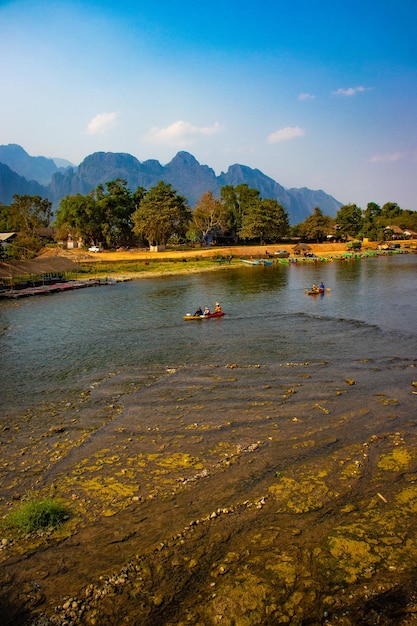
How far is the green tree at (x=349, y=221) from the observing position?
15012 cm

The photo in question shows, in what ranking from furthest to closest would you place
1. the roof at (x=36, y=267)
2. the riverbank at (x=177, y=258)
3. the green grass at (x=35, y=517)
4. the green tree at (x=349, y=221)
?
the green tree at (x=349, y=221)
the riverbank at (x=177, y=258)
the roof at (x=36, y=267)
the green grass at (x=35, y=517)

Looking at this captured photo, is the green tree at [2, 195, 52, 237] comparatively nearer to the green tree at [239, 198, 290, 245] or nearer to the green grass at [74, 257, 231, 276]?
the green grass at [74, 257, 231, 276]

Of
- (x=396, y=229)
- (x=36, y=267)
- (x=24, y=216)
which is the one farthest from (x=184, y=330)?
(x=396, y=229)

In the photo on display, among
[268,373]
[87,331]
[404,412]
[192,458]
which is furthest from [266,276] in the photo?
[192,458]

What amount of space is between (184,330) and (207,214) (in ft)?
290

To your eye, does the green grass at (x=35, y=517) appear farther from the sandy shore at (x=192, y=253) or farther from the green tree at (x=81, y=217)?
the green tree at (x=81, y=217)

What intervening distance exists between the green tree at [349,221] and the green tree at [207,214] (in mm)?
49929

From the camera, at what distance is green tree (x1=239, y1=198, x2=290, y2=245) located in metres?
121

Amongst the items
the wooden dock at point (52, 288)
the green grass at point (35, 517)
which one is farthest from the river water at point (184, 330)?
the green grass at point (35, 517)

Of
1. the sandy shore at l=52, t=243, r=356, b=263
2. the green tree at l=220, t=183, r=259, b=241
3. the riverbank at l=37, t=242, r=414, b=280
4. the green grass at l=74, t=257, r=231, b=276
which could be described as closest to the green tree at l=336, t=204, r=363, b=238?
the sandy shore at l=52, t=243, r=356, b=263

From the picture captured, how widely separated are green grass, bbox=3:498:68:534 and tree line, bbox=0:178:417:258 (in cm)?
8726

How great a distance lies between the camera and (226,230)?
132 metres

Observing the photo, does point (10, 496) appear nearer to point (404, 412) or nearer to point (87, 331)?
point (404, 412)

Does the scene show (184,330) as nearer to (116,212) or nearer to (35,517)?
(35,517)
